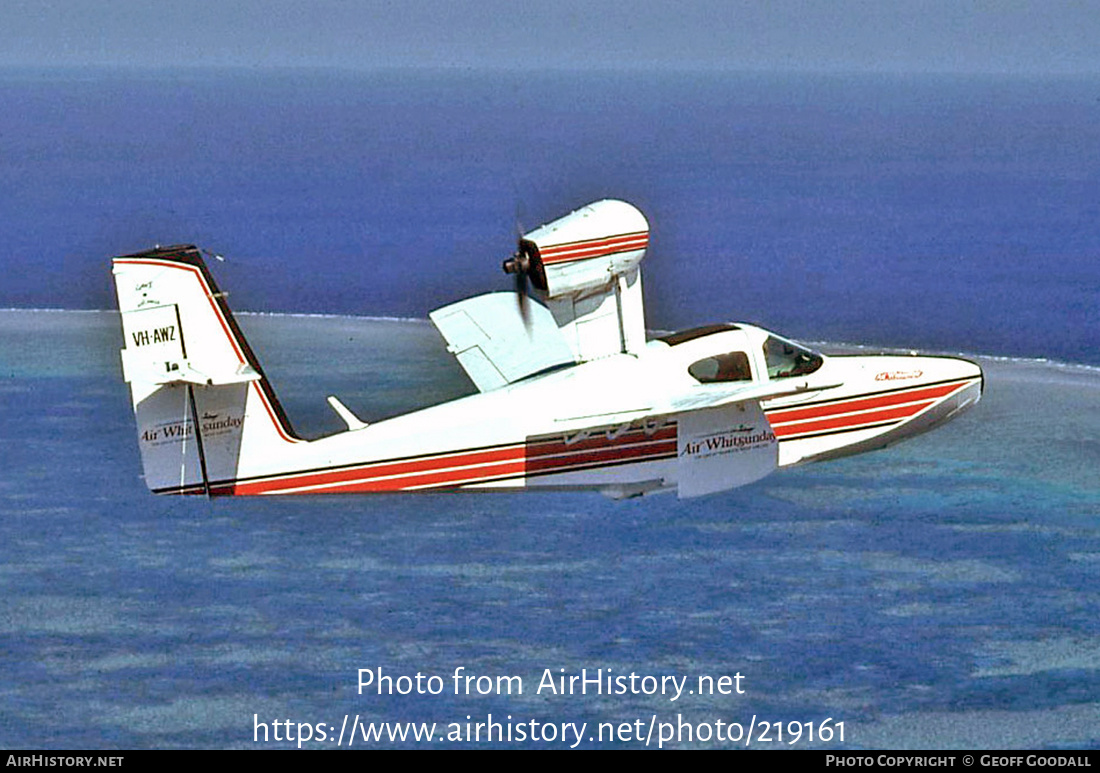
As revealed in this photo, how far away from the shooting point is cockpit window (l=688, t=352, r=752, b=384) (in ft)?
140

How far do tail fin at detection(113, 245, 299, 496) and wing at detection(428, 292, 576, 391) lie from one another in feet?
20.1

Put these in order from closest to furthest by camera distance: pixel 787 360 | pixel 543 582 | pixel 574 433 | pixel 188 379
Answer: pixel 188 379 < pixel 574 433 < pixel 787 360 < pixel 543 582

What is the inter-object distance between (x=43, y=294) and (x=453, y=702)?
59.1 m

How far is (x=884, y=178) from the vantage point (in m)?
154

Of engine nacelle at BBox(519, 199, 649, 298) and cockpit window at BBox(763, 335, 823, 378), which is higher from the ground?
engine nacelle at BBox(519, 199, 649, 298)

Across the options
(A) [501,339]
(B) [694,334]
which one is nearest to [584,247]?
(B) [694,334]

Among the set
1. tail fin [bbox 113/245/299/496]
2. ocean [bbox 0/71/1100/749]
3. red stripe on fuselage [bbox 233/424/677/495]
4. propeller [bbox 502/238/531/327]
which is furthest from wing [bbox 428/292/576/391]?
tail fin [bbox 113/245/299/496]

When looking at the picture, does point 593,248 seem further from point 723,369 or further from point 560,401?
point 723,369

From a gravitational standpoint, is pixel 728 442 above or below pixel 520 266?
below

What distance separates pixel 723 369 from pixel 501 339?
6.20 metres

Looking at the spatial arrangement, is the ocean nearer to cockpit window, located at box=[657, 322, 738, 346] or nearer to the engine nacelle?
the engine nacelle

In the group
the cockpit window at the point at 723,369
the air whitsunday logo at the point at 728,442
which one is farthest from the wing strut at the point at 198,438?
the cockpit window at the point at 723,369

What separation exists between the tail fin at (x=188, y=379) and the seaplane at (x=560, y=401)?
3 centimetres

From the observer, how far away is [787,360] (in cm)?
4344
